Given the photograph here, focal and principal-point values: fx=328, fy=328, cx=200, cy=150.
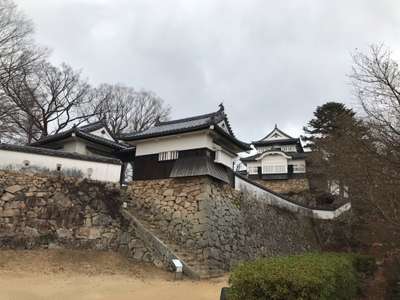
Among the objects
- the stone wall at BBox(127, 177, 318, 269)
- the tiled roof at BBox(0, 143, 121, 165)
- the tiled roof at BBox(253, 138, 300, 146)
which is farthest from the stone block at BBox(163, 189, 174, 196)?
the tiled roof at BBox(253, 138, 300, 146)

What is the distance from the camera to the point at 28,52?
17.2 meters

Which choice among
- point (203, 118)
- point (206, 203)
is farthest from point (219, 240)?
point (203, 118)

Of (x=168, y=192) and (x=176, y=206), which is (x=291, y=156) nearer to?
(x=168, y=192)

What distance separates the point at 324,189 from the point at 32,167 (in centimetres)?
1965

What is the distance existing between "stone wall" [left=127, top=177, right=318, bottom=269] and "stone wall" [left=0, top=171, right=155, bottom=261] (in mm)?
1561

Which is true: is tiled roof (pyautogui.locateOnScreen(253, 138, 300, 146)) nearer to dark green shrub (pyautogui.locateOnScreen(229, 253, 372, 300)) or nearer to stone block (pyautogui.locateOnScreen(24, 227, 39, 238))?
stone block (pyautogui.locateOnScreen(24, 227, 39, 238))

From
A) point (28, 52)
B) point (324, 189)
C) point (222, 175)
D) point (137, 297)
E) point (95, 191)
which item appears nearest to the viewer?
point (137, 297)

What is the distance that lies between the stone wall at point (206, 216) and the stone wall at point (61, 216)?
1.56 m

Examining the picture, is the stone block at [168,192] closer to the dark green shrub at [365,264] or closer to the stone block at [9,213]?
the stone block at [9,213]

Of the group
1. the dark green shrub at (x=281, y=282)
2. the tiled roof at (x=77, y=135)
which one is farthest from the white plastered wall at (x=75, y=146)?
the dark green shrub at (x=281, y=282)

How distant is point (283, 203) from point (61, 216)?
12551 millimetres

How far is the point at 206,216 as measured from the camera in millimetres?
12297

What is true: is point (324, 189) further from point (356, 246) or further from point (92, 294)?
point (92, 294)

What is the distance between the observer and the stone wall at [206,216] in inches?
482
